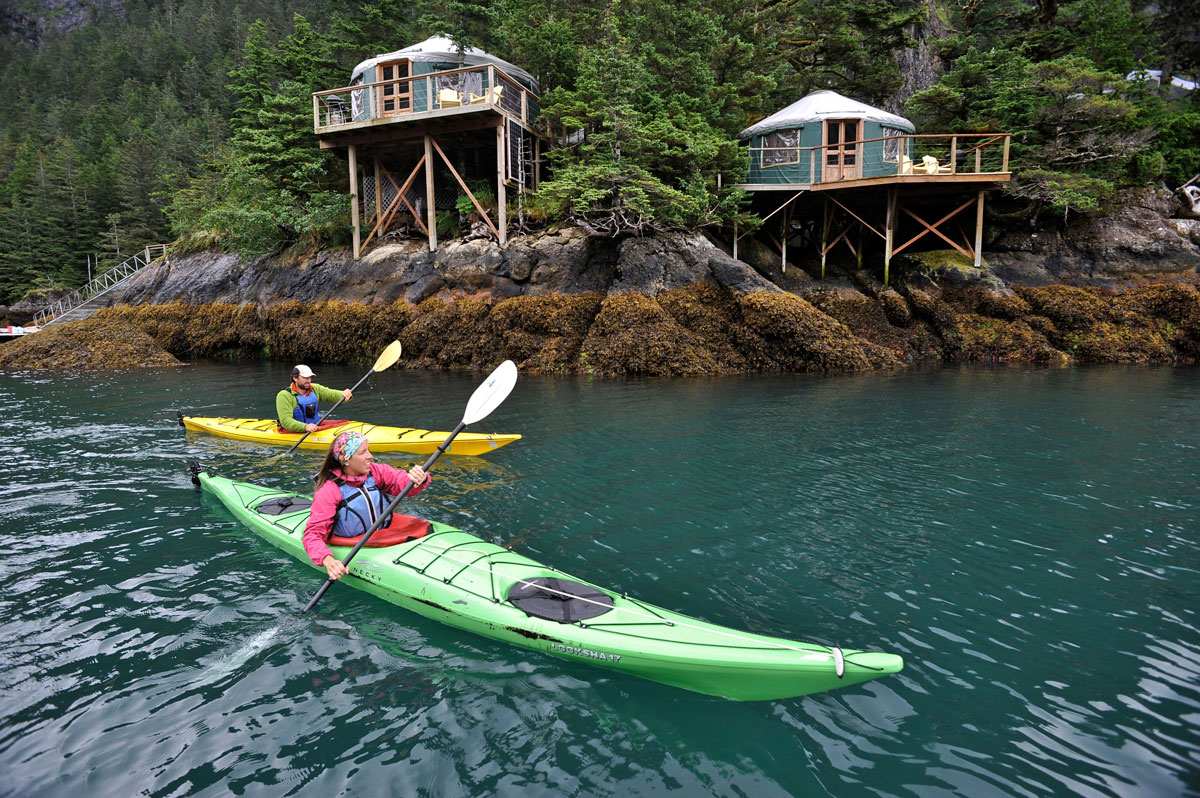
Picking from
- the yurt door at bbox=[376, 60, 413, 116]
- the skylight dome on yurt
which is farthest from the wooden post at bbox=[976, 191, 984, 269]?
the yurt door at bbox=[376, 60, 413, 116]

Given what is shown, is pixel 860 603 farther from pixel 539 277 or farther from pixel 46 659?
pixel 539 277

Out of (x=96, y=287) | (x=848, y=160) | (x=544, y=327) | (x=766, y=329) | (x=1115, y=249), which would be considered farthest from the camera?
(x=96, y=287)

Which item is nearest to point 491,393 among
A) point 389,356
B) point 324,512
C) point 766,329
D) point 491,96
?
point 324,512

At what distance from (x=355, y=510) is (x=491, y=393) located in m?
1.82

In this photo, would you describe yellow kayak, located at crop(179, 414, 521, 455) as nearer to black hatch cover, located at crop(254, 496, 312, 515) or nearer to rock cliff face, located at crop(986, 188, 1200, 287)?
black hatch cover, located at crop(254, 496, 312, 515)

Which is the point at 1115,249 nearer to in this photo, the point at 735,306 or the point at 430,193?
the point at 735,306

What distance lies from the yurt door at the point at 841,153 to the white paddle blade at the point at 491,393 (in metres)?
16.1

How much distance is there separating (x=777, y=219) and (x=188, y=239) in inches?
963

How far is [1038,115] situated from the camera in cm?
1891

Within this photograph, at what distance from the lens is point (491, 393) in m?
6.20

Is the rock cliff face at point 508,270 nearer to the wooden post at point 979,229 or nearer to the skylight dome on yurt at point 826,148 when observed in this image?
the skylight dome on yurt at point 826,148

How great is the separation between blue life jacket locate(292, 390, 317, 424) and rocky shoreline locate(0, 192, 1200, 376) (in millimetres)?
7978

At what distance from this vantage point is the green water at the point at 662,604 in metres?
2.95

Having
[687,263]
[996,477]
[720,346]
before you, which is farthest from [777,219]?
[996,477]
